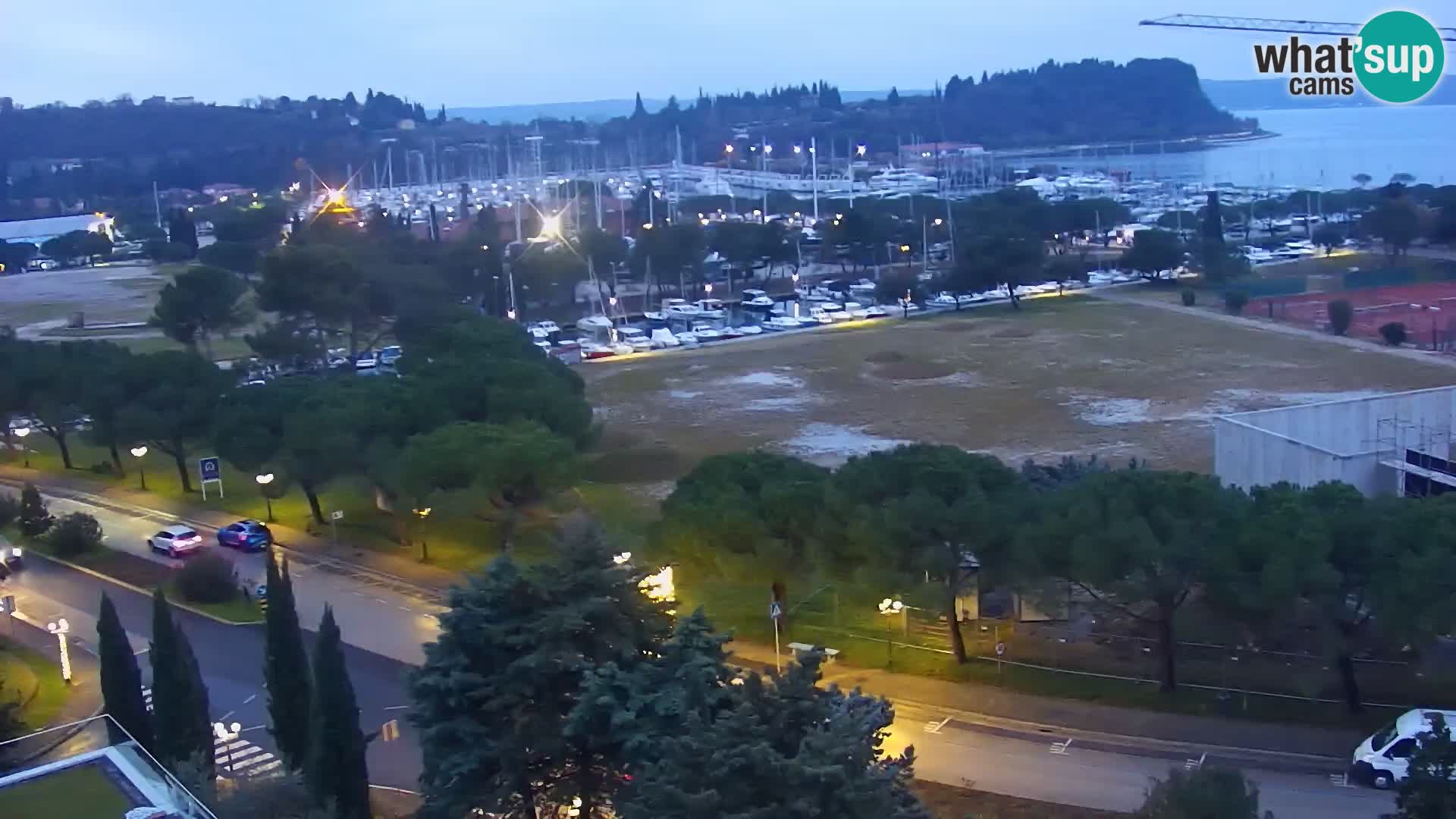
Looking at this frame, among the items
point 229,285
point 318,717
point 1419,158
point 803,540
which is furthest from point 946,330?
point 1419,158

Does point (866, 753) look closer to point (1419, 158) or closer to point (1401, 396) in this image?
point (1401, 396)

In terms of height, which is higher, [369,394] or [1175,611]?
[369,394]

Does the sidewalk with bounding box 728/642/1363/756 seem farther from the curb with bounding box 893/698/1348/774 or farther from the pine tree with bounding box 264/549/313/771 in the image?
the pine tree with bounding box 264/549/313/771

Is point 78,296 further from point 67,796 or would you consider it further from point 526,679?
point 67,796

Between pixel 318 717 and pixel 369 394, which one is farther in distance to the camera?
pixel 369 394

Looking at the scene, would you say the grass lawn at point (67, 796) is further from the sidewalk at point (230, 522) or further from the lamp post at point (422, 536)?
the lamp post at point (422, 536)

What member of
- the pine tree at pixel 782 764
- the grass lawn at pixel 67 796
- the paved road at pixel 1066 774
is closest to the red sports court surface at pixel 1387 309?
the paved road at pixel 1066 774
